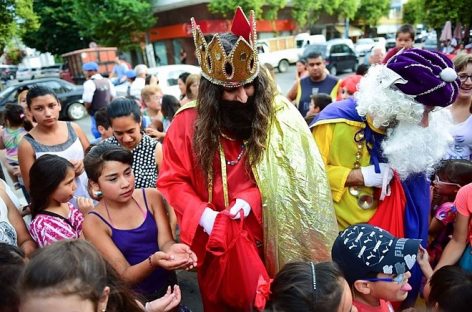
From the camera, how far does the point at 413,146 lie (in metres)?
2.11

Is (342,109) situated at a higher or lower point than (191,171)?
higher

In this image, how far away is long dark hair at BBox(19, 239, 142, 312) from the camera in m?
1.29

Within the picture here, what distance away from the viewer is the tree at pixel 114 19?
859 inches

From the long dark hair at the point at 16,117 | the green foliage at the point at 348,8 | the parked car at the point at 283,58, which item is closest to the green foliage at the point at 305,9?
the green foliage at the point at 348,8

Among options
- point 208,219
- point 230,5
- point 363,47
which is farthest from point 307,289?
point 363,47

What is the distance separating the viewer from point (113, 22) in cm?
2233

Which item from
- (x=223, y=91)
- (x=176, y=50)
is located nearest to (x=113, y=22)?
(x=176, y=50)

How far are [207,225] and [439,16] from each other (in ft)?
45.4

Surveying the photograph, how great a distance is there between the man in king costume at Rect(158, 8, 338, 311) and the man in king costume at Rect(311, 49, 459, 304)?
207mm

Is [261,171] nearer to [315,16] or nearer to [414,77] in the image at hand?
[414,77]

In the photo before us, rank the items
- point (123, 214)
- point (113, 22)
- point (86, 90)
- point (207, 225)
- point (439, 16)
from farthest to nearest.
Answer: point (113, 22) < point (439, 16) < point (86, 90) < point (123, 214) < point (207, 225)

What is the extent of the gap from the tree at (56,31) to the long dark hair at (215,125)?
26.0 metres

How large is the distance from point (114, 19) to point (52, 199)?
2199 cm

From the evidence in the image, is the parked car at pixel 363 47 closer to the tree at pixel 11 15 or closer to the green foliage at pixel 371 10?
the green foliage at pixel 371 10
